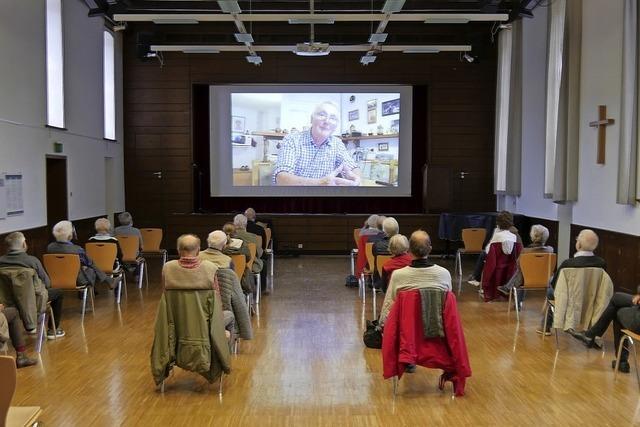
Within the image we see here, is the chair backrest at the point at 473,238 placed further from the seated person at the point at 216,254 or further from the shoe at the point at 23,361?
the shoe at the point at 23,361

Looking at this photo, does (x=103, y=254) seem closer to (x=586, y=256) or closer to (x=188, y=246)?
(x=188, y=246)

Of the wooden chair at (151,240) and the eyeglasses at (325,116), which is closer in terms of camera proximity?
the wooden chair at (151,240)

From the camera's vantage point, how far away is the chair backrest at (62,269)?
7000 millimetres

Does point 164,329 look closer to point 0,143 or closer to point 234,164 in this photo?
point 0,143

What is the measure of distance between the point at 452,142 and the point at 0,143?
950 cm

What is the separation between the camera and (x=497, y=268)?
8.22 meters

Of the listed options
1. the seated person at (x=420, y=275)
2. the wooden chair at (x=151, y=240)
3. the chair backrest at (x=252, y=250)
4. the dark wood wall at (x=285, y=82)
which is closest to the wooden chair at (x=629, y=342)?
the seated person at (x=420, y=275)

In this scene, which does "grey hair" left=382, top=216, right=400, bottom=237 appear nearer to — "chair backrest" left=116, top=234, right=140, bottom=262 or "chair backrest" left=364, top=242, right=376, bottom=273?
"chair backrest" left=364, top=242, right=376, bottom=273

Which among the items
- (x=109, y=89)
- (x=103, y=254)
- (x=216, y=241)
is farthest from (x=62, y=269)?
(x=109, y=89)

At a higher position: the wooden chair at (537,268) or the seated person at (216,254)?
the seated person at (216,254)

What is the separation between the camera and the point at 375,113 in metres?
14.6

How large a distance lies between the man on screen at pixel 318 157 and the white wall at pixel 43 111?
3.77 m

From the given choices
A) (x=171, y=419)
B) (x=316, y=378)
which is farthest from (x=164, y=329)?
(x=316, y=378)

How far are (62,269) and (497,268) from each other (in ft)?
17.0
